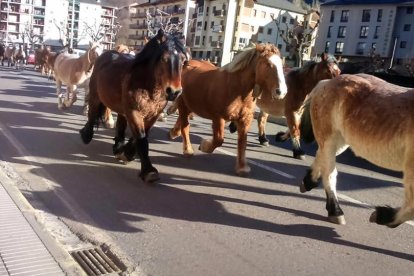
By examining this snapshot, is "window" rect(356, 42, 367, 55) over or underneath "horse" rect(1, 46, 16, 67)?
over

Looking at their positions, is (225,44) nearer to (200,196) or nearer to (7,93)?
(7,93)

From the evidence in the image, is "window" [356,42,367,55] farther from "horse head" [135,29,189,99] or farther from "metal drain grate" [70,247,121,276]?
"metal drain grate" [70,247,121,276]

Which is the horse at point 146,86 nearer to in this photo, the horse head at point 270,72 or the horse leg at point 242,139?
the horse head at point 270,72

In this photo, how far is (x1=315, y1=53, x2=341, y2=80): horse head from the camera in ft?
26.7

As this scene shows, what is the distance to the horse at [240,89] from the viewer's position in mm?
6215

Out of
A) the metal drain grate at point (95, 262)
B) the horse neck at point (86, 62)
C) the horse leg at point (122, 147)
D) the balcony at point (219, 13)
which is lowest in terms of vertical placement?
the metal drain grate at point (95, 262)

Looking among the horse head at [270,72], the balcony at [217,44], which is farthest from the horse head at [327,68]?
the balcony at [217,44]

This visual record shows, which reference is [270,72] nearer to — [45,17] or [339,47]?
[339,47]

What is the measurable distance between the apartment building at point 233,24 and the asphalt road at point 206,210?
62914 millimetres

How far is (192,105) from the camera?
749cm

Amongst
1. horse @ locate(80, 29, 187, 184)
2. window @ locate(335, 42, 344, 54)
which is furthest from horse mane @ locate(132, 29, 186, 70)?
window @ locate(335, 42, 344, 54)

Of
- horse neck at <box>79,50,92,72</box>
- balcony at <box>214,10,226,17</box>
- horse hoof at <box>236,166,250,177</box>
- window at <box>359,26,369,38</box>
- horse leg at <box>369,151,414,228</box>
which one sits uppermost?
balcony at <box>214,10,226,17</box>

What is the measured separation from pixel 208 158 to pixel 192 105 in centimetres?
99

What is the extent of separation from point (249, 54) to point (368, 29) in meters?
64.3
